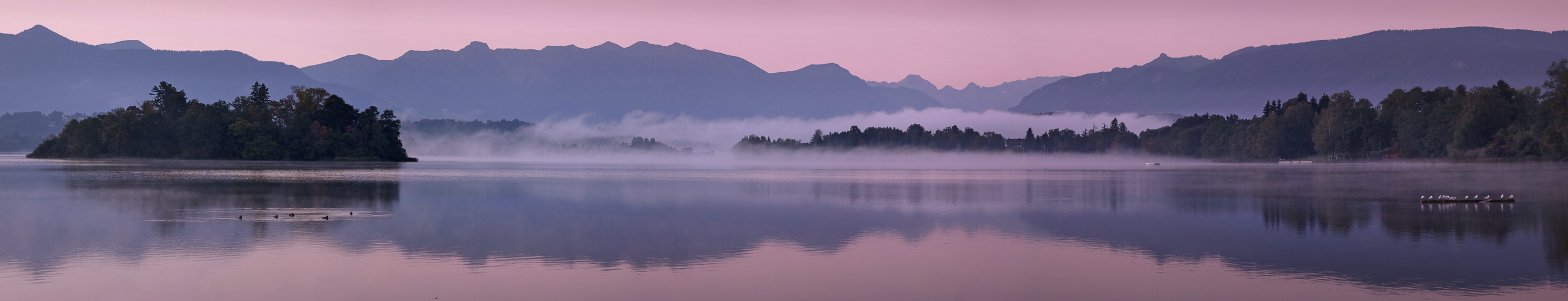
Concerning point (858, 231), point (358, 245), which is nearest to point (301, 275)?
point (358, 245)

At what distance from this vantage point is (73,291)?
16.2m

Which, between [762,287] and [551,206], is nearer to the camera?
[762,287]

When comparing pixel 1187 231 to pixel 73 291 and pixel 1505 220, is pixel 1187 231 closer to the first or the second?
pixel 1505 220

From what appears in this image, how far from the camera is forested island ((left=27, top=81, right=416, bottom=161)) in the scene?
136 metres

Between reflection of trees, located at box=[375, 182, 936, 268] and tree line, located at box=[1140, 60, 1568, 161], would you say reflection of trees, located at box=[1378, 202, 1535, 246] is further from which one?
tree line, located at box=[1140, 60, 1568, 161]

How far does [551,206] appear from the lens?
3962 cm

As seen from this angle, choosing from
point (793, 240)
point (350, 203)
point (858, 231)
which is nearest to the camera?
point (793, 240)

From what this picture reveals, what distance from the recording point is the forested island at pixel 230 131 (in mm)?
136000

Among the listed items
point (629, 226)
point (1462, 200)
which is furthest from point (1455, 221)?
Result: point (629, 226)

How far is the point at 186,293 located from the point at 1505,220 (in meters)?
34.5

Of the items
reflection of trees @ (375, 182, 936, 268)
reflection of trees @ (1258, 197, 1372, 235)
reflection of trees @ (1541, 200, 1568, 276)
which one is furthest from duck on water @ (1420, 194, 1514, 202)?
reflection of trees @ (375, 182, 936, 268)

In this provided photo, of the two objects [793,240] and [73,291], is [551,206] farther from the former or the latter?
[73,291]

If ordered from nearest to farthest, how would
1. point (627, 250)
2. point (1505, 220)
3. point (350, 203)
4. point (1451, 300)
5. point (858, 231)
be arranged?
point (1451, 300) → point (627, 250) → point (858, 231) → point (1505, 220) → point (350, 203)

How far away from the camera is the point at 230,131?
136 meters
